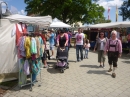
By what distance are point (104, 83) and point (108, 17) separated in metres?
59.2

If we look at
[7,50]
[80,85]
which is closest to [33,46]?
[7,50]

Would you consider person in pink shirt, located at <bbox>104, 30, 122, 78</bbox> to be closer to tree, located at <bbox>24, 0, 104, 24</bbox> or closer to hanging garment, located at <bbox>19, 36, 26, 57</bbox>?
hanging garment, located at <bbox>19, 36, 26, 57</bbox>

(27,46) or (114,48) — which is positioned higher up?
(27,46)

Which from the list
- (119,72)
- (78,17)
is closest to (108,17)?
(78,17)

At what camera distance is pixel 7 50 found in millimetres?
4992

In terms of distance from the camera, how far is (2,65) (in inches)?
198

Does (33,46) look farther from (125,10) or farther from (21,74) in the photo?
(125,10)

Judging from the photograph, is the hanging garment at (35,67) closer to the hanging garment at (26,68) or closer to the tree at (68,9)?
the hanging garment at (26,68)

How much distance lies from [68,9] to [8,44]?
65.5 feet

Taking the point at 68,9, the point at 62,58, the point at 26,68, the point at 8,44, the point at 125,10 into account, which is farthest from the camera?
the point at 125,10

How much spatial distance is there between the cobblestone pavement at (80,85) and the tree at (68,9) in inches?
668

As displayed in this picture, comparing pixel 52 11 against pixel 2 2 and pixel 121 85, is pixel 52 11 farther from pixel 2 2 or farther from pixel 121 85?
pixel 121 85

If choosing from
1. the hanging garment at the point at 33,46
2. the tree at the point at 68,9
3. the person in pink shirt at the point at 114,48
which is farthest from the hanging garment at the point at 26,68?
the tree at the point at 68,9

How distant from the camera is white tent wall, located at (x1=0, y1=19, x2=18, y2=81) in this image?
16.2 ft
